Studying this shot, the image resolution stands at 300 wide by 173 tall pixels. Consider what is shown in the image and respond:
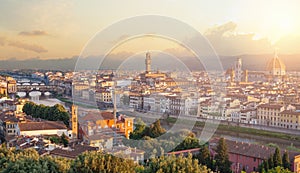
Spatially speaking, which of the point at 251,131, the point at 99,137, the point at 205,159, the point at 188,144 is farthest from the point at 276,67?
the point at 99,137

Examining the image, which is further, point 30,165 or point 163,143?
point 163,143

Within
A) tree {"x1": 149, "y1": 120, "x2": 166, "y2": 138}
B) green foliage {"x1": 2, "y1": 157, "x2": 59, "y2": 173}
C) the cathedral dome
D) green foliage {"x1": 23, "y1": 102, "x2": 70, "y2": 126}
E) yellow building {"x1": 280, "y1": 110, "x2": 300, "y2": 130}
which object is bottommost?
yellow building {"x1": 280, "y1": 110, "x2": 300, "y2": 130}

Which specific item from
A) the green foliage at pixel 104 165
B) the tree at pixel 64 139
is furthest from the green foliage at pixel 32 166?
the tree at pixel 64 139

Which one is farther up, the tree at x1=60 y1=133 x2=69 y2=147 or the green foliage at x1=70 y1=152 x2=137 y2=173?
the green foliage at x1=70 y1=152 x2=137 y2=173

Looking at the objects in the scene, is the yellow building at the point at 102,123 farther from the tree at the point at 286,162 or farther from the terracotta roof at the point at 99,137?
the tree at the point at 286,162

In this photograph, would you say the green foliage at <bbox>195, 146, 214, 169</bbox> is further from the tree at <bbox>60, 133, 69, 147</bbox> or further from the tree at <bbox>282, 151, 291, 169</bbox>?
the tree at <bbox>60, 133, 69, 147</bbox>

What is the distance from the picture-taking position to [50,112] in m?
7.66

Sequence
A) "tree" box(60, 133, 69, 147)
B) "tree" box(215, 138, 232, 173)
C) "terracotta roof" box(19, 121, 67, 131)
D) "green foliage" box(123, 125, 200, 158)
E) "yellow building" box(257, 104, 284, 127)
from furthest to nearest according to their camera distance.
→ "yellow building" box(257, 104, 284, 127), "terracotta roof" box(19, 121, 67, 131), "tree" box(60, 133, 69, 147), "tree" box(215, 138, 232, 173), "green foliage" box(123, 125, 200, 158)

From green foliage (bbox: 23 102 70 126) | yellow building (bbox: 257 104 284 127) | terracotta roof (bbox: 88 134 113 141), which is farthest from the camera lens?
yellow building (bbox: 257 104 284 127)

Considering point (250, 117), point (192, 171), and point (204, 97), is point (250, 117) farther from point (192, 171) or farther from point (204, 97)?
point (192, 171)

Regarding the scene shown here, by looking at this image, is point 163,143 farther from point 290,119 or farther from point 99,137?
point 290,119

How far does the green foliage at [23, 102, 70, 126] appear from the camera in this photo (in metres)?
7.26

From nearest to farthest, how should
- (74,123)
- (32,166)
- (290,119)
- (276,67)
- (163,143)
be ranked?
(32,166) < (163,143) < (74,123) < (290,119) < (276,67)

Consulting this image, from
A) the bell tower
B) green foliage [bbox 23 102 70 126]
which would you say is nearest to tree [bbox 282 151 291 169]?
the bell tower
